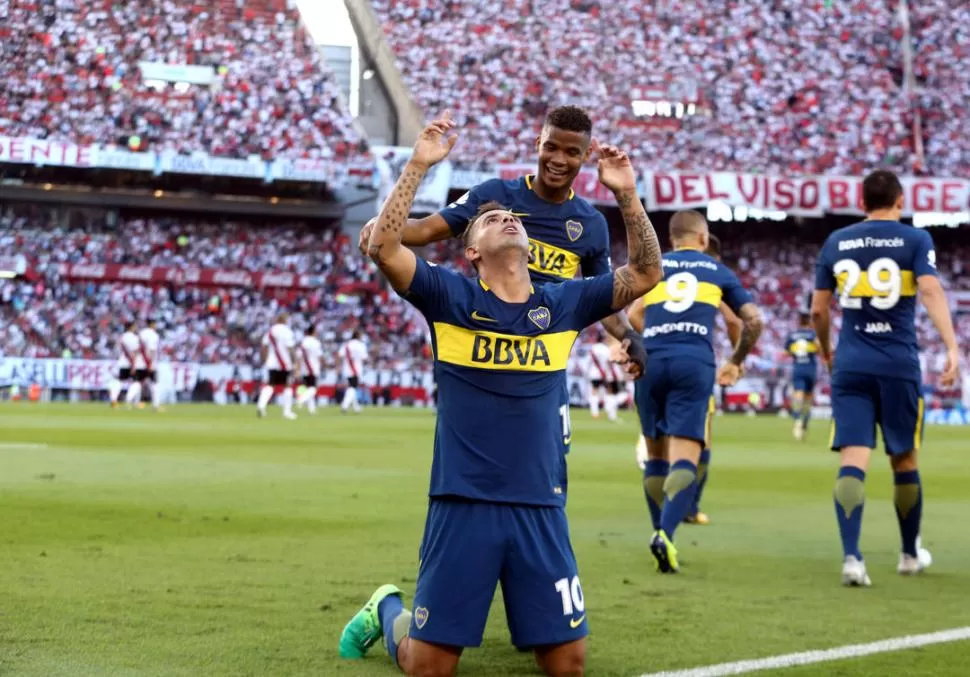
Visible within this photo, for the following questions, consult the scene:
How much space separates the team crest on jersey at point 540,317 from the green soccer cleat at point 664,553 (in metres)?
3.14

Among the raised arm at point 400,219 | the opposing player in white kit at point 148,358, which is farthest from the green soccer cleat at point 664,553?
the opposing player in white kit at point 148,358

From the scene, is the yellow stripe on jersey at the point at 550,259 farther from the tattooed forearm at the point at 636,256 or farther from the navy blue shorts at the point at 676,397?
the navy blue shorts at the point at 676,397

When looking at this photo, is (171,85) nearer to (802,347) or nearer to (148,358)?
(148,358)

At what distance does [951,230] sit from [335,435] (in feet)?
118

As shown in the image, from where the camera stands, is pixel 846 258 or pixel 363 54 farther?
pixel 363 54

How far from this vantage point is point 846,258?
26.2 feet

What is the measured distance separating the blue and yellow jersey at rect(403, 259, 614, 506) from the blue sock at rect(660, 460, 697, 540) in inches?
129

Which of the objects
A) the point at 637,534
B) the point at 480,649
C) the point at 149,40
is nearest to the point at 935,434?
the point at 637,534

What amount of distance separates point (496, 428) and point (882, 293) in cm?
371

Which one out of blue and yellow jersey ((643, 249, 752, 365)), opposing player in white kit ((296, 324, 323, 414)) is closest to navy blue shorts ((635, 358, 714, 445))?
Result: blue and yellow jersey ((643, 249, 752, 365))

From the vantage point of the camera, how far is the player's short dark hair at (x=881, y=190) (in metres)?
7.89

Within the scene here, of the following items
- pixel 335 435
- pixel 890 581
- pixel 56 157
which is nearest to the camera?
pixel 890 581

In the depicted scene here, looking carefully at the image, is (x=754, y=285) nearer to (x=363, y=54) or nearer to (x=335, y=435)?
(x=363, y=54)

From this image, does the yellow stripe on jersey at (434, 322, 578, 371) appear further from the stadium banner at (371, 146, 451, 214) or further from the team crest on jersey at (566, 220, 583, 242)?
the stadium banner at (371, 146, 451, 214)
